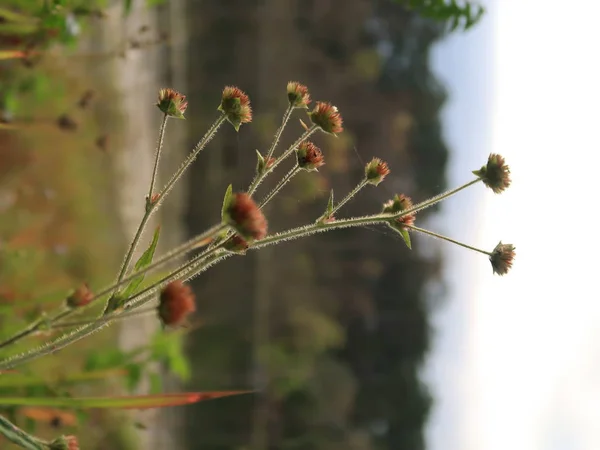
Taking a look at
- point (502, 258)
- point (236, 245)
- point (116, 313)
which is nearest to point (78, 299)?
point (116, 313)

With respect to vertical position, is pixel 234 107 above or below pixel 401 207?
above

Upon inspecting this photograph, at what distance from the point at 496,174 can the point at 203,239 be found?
1.14ft

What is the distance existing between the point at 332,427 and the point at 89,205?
227 cm

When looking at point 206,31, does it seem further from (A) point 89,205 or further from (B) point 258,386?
(B) point 258,386

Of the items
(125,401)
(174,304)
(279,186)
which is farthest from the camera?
(125,401)

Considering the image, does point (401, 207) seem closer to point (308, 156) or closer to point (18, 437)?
point (308, 156)

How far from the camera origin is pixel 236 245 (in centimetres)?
52

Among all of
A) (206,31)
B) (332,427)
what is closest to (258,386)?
(332,427)

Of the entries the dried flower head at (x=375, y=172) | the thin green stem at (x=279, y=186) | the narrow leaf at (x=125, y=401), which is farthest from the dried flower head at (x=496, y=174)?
the narrow leaf at (x=125, y=401)

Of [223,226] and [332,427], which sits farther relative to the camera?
[332,427]

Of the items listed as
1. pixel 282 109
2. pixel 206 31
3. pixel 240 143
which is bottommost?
pixel 240 143

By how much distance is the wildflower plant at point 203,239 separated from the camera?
45 centimetres

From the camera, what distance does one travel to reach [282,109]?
2959 mm

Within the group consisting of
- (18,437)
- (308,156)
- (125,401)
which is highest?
(308,156)
